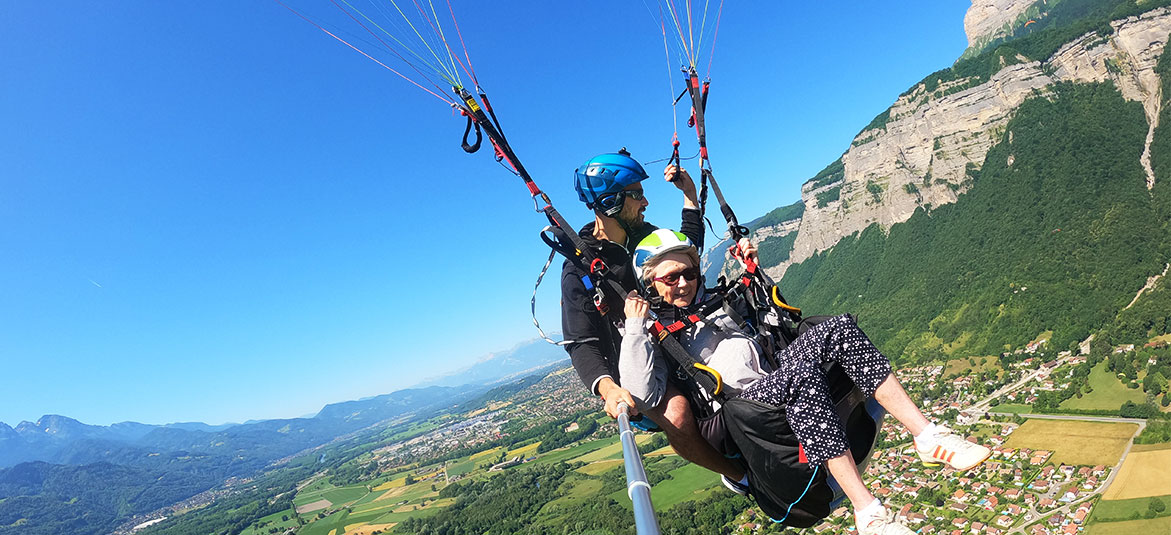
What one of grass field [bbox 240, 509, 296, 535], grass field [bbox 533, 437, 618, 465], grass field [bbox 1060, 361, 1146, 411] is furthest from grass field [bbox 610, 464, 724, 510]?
grass field [bbox 240, 509, 296, 535]

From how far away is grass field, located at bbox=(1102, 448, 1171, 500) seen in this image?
2150 centimetres

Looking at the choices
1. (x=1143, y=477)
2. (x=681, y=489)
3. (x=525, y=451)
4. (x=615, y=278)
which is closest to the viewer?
(x=615, y=278)

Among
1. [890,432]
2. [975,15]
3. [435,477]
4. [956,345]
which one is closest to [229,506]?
[435,477]

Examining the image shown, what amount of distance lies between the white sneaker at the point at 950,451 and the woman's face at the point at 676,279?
1.25m

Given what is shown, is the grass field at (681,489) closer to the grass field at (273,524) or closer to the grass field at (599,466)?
the grass field at (599,466)

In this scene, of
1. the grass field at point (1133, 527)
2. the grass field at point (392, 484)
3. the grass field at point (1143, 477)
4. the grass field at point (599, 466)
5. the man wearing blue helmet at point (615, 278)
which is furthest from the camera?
the grass field at point (392, 484)

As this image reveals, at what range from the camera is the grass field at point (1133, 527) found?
1886 cm

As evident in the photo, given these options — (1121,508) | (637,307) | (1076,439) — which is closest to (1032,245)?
(1076,439)

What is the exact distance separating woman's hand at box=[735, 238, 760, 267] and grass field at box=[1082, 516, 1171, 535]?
26.8 metres

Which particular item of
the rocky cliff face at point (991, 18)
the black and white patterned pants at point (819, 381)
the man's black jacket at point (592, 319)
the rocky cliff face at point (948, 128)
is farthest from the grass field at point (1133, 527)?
the rocky cliff face at point (991, 18)

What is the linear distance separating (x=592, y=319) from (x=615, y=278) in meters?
0.30

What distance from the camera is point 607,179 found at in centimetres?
336

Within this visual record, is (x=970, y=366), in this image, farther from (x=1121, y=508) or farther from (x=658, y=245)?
(x=658, y=245)

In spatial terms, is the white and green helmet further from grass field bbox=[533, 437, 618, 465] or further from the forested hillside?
the forested hillside
